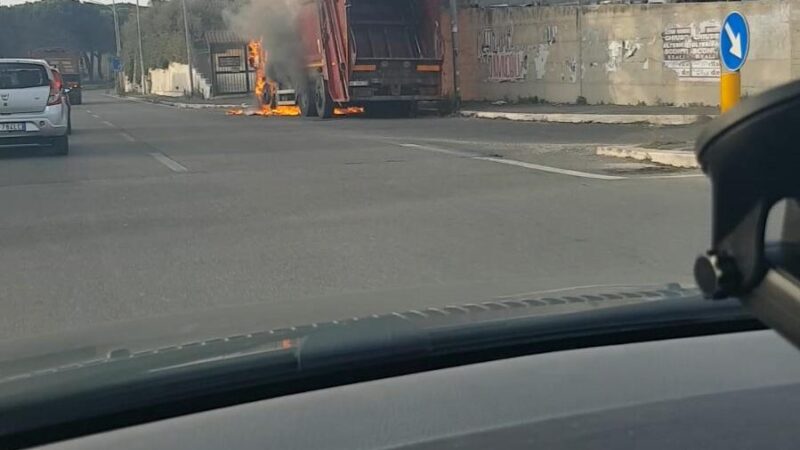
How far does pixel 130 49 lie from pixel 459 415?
274 feet

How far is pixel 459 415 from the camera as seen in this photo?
7.23 feet

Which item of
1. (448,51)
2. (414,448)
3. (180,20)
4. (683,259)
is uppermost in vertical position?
(180,20)

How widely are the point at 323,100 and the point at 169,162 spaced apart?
10.7 m

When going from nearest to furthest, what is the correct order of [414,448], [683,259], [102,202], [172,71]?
[414,448] < [683,259] < [102,202] < [172,71]

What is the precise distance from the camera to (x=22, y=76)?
642 inches

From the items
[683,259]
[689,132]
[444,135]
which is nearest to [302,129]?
[444,135]

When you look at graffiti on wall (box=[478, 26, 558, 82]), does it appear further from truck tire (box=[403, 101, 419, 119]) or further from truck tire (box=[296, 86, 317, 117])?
truck tire (box=[296, 86, 317, 117])

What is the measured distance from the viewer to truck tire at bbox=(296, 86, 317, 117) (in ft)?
88.4

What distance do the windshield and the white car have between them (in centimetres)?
3

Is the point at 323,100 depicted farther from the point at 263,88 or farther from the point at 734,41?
the point at 734,41

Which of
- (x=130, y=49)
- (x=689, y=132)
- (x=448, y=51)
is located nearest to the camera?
(x=689, y=132)

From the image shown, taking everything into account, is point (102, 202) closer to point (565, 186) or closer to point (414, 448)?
point (565, 186)

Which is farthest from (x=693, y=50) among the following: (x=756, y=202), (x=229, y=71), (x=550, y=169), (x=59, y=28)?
(x=59, y=28)

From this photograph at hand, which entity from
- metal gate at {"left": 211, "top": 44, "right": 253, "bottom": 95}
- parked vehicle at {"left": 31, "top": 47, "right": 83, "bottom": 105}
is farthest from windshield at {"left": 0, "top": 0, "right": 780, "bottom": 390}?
parked vehicle at {"left": 31, "top": 47, "right": 83, "bottom": 105}
